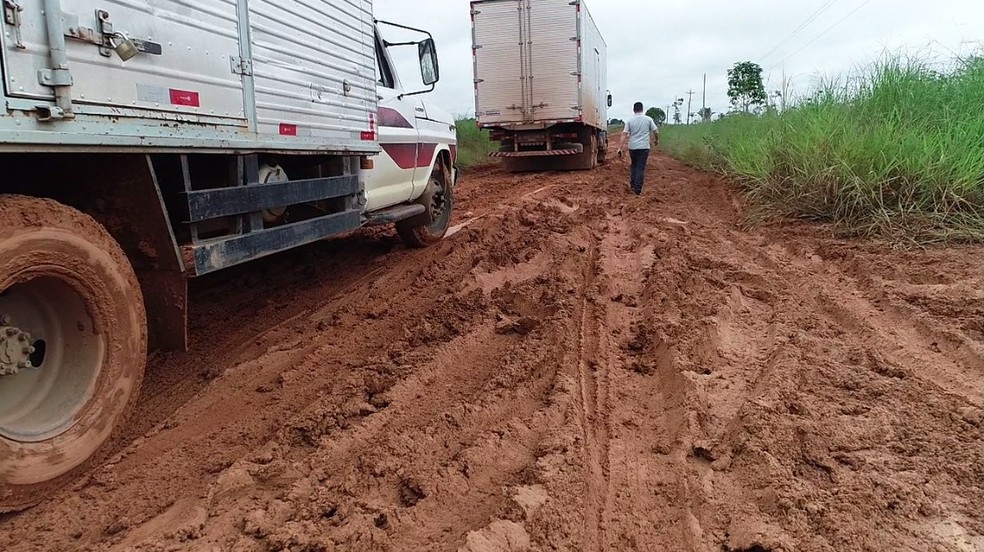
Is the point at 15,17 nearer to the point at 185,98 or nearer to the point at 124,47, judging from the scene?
the point at 124,47

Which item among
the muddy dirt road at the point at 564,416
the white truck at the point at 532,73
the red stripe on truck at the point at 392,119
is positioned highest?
the white truck at the point at 532,73

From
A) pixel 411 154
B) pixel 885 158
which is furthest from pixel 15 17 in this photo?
pixel 885 158

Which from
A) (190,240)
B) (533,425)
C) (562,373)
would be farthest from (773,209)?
(190,240)

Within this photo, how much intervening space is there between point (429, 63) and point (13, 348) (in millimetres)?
4342

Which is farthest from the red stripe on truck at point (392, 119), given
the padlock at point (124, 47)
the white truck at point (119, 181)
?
the padlock at point (124, 47)

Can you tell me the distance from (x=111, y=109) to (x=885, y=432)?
3407 millimetres

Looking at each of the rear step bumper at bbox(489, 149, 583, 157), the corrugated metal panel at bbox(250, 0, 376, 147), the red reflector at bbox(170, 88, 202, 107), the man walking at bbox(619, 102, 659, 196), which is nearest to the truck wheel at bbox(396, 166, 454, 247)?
the corrugated metal panel at bbox(250, 0, 376, 147)

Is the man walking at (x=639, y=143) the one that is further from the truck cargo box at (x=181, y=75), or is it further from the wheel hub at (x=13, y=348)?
the wheel hub at (x=13, y=348)

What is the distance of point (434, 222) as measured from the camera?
6961 mm

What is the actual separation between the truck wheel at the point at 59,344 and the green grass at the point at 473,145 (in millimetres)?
17518

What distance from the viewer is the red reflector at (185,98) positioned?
290cm

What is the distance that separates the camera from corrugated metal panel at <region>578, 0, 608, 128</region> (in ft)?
50.0

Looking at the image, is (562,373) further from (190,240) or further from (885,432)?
(190,240)

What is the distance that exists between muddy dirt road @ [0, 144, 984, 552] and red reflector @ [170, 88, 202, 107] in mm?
1466
